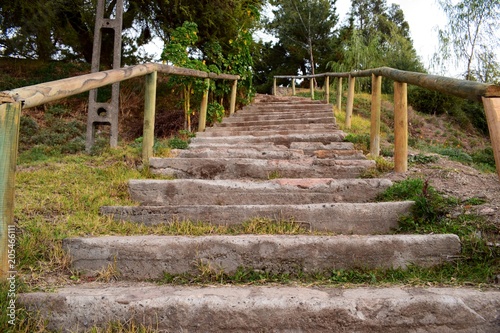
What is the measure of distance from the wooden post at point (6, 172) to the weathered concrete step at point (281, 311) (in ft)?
0.71

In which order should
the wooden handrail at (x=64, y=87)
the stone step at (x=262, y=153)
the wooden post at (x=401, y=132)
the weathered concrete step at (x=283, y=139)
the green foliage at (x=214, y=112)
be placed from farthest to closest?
the green foliage at (x=214, y=112)
the weathered concrete step at (x=283, y=139)
the stone step at (x=262, y=153)
the wooden post at (x=401, y=132)
the wooden handrail at (x=64, y=87)

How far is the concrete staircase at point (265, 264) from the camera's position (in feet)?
5.34

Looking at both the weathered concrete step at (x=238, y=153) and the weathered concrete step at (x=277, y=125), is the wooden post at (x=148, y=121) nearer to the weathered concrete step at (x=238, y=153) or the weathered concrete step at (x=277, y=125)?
the weathered concrete step at (x=238, y=153)

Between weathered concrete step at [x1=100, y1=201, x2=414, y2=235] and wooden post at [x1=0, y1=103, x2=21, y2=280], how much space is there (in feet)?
2.87

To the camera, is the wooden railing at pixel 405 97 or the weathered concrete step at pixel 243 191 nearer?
the wooden railing at pixel 405 97

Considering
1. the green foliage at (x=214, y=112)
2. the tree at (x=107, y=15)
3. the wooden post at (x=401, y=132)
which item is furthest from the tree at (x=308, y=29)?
the wooden post at (x=401, y=132)

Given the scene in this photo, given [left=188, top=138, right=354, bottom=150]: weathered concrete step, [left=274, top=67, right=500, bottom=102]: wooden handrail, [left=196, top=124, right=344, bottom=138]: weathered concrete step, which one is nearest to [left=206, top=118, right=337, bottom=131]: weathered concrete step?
[left=196, top=124, right=344, bottom=138]: weathered concrete step

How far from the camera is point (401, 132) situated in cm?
328

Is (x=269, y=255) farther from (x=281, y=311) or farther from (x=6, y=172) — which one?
(x=6, y=172)

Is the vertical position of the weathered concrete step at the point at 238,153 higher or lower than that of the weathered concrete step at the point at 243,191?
higher

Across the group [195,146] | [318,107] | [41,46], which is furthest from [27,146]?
[318,107]

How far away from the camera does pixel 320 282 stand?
6.38 feet

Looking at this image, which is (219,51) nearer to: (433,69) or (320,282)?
(320,282)

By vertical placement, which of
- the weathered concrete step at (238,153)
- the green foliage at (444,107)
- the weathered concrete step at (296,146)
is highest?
the green foliage at (444,107)
